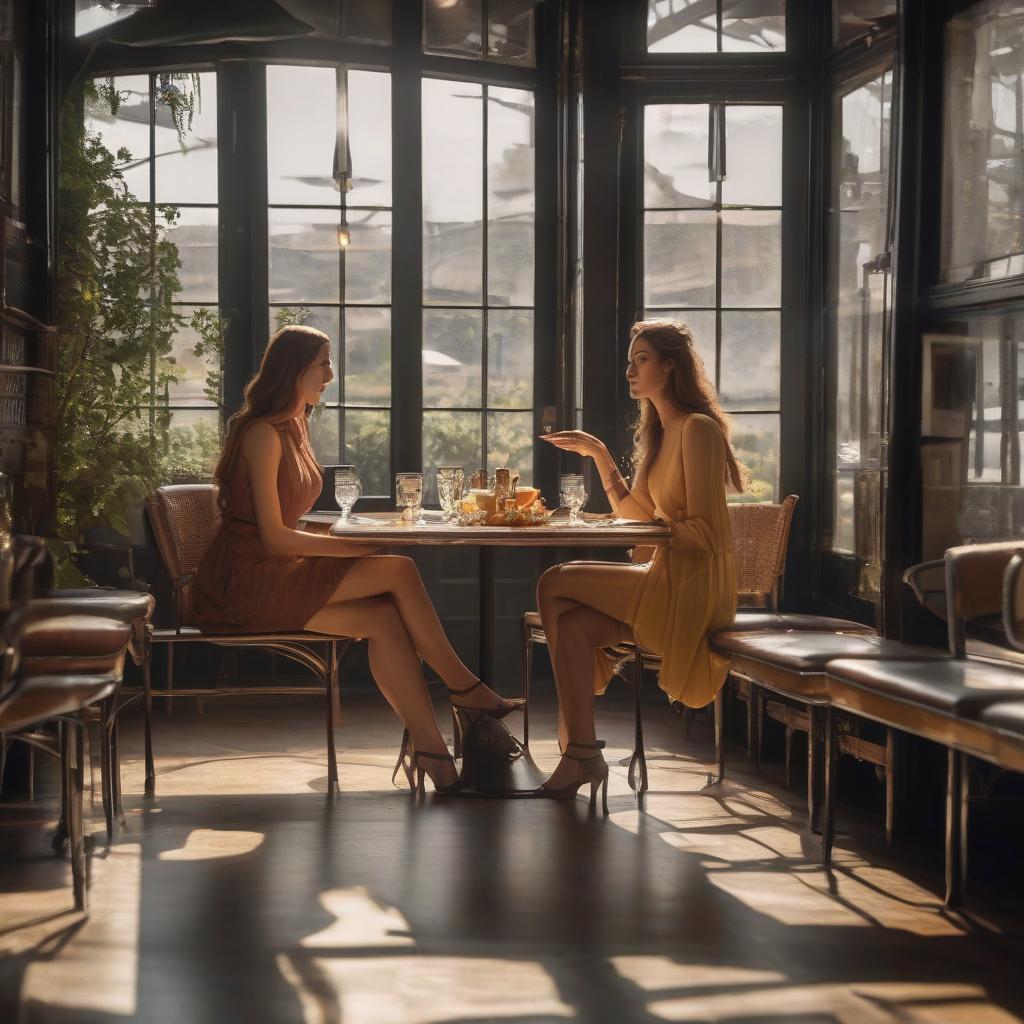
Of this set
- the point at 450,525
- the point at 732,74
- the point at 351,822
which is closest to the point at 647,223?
the point at 732,74

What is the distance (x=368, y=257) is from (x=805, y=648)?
346 centimetres

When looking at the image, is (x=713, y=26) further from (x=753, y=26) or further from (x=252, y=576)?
(x=252, y=576)

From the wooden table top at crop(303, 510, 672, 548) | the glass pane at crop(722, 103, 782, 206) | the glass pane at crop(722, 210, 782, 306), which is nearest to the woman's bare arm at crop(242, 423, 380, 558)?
the wooden table top at crop(303, 510, 672, 548)

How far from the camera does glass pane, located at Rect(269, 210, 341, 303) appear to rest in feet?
20.8

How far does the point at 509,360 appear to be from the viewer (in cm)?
650

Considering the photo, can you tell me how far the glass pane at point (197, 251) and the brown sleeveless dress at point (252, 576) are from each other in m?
2.01

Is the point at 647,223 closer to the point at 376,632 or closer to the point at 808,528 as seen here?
the point at 808,528

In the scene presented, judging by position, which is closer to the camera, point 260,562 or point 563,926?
point 563,926

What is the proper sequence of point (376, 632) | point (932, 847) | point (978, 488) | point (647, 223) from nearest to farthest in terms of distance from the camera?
1. point (932, 847)
2. point (978, 488)
3. point (376, 632)
4. point (647, 223)

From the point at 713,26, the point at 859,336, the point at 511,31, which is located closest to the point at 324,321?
the point at 511,31

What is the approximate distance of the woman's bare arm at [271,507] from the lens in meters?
4.28

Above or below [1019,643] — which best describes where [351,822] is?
below

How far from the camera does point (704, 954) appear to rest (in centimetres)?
280

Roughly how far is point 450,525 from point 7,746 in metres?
1.54
